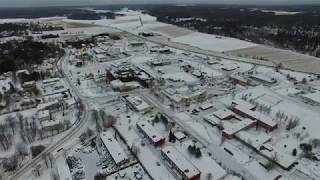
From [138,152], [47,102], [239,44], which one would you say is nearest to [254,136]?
[138,152]

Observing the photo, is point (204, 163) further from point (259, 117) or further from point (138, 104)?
point (138, 104)

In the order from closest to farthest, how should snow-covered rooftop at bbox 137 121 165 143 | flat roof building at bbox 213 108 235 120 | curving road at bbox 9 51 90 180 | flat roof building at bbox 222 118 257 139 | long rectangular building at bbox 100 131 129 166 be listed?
1. curving road at bbox 9 51 90 180
2. long rectangular building at bbox 100 131 129 166
3. snow-covered rooftop at bbox 137 121 165 143
4. flat roof building at bbox 222 118 257 139
5. flat roof building at bbox 213 108 235 120

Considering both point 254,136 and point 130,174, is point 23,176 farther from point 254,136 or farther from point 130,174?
point 254,136

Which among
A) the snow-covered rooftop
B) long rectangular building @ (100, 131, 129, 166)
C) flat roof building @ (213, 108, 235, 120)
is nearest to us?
long rectangular building @ (100, 131, 129, 166)

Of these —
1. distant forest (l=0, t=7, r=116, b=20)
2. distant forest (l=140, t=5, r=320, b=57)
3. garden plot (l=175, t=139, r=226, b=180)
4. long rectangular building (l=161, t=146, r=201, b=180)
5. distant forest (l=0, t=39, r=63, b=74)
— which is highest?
distant forest (l=0, t=7, r=116, b=20)

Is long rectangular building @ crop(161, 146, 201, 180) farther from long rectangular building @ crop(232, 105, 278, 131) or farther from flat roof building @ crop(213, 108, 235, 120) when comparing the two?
long rectangular building @ crop(232, 105, 278, 131)

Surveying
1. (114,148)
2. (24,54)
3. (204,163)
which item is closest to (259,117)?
(204,163)

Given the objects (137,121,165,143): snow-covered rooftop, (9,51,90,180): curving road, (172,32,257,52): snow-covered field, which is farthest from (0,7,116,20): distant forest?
(137,121,165,143): snow-covered rooftop

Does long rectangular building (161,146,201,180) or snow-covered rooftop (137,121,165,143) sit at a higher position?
snow-covered rooftop (137,121,165,143)
